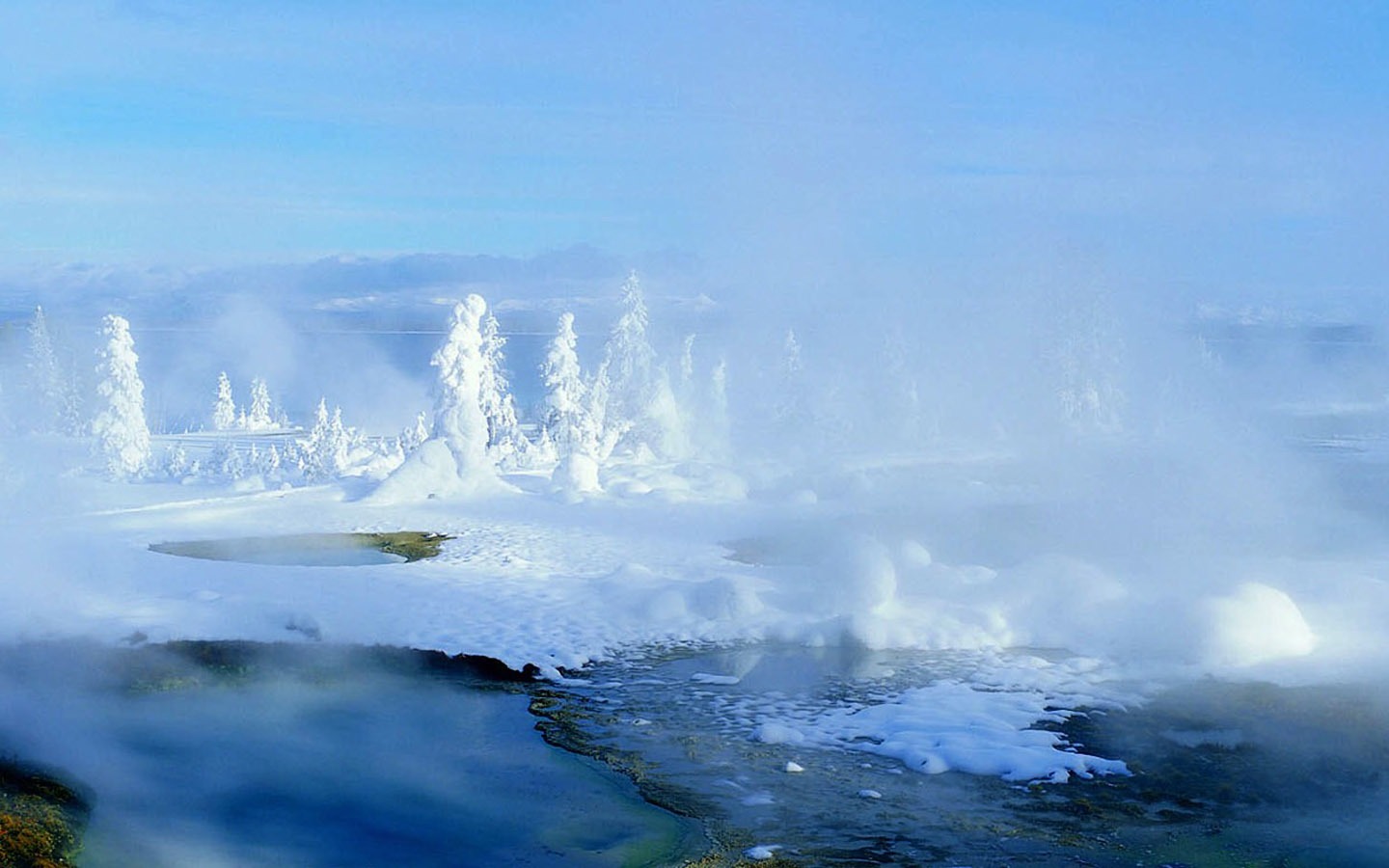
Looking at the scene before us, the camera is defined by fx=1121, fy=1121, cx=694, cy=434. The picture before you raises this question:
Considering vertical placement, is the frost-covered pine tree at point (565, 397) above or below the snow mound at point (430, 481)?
above

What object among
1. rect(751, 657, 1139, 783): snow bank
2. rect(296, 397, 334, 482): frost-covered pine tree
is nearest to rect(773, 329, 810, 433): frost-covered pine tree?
rect(296, 397, 334, 482): frost-covered pine tree

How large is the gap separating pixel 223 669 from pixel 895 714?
12.0 meters

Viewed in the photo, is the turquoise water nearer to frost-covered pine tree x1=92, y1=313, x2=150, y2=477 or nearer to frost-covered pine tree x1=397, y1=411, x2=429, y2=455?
frost-covered pine tree x1=397, y1=411, x2=429, y2=455

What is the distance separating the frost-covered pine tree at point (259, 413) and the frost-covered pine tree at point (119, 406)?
→ 4211 cm

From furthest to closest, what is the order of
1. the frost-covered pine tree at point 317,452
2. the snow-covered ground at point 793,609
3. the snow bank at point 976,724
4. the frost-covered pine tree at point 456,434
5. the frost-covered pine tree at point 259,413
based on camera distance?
the frost-covered pine tree at point 259,413
the frost-covered pine tree at point 317,452
the frost-covered pine tree at point 456,434
the snow-covered ground at point 793,609
the snow bank at point 976,724

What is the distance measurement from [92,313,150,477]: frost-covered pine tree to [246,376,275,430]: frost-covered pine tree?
42112 mm

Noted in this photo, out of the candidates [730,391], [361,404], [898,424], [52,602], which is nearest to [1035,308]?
[898,424]

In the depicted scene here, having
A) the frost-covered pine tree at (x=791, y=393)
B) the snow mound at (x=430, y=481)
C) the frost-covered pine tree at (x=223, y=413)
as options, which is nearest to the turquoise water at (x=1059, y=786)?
the snow mound at (x=430, y=481)

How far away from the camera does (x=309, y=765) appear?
51.1 feet

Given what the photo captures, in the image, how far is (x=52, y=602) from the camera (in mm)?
23047

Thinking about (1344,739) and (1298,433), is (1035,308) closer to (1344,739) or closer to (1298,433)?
(1298,433)

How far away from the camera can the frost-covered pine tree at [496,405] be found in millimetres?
52500

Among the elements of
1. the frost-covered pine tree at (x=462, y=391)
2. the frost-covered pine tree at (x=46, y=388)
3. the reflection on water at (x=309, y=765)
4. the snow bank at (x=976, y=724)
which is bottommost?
the reflection on water at (x=309, y=765)

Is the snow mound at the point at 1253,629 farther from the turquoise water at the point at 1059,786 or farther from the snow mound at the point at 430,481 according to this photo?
the snow mound at the point at 430,481
